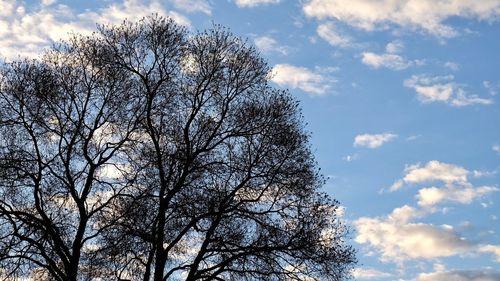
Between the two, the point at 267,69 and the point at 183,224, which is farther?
the point at 267,69

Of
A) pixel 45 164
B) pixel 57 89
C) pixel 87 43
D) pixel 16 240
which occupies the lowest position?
pixel 16 240

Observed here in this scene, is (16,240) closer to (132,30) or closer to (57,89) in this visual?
(57,89)

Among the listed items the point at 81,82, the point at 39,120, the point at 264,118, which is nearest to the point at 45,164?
the point at 39,120

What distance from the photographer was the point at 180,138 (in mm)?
32500

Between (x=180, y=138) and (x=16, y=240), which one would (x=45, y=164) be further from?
(x=180, y=138)

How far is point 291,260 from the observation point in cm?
3017

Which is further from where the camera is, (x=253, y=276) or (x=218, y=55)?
(x=218, y=55)

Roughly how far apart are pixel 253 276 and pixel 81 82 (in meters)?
10.3

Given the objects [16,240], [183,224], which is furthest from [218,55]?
[16,240]

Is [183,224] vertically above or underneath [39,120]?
underneath

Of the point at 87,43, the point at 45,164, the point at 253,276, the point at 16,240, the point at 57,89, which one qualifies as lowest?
the point at 253,276

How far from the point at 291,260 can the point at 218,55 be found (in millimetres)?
9070

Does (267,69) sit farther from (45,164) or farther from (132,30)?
(45,164)

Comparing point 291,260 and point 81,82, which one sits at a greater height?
point 81,82
